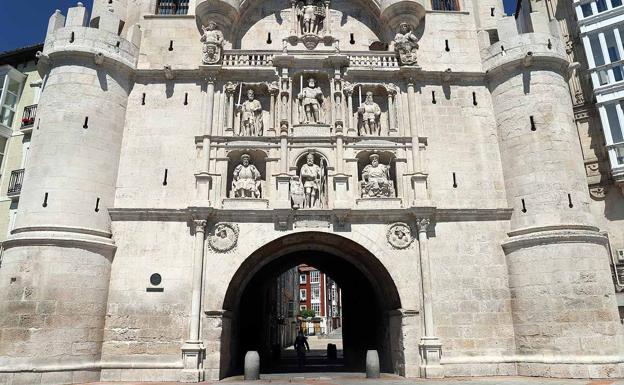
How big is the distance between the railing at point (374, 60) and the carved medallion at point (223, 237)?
8.41 meters

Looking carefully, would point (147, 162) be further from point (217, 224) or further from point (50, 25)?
point (50, 25)

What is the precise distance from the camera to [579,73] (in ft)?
73.3

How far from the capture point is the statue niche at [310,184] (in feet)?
57.7

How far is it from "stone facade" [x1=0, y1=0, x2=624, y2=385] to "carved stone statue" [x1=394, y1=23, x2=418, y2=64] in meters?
0.09

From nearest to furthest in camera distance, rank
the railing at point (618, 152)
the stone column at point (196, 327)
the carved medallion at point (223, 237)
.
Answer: the stone column at point (196, 327), the carved medallion at point (223, 237), the railing at point (618, 152)

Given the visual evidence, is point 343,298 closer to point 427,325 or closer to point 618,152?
point 427,325

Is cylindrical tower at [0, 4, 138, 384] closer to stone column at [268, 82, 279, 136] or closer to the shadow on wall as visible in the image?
stone column at [268, 82, 279, 136]

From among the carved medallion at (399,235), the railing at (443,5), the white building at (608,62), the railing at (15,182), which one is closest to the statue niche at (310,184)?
the carved medallion at (399,235)

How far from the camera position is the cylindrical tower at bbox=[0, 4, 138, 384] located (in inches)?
597

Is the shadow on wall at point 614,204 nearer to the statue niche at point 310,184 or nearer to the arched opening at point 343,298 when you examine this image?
the arched opening at point 343,298

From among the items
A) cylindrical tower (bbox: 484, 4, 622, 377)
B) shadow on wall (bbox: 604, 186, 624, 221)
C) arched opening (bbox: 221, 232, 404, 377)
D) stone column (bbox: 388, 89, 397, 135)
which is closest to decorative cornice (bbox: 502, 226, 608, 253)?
cylindrical tower (bbox: 484, 4, 622, 377)

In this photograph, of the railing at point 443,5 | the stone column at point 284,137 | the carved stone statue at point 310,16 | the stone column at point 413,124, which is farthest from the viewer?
the railing at point 443,5

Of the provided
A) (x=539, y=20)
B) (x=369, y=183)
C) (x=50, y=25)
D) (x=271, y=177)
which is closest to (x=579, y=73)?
(x=539, y=20)

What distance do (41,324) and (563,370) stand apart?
16.6m
